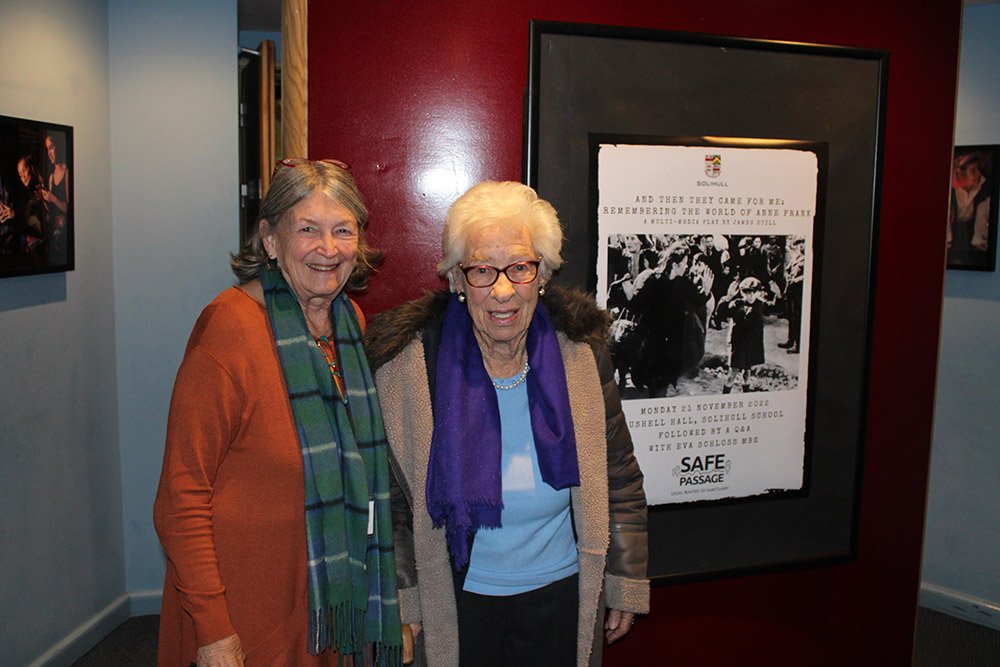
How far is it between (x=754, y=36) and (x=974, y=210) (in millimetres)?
2041

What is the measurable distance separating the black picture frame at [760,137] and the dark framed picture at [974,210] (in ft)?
5.36

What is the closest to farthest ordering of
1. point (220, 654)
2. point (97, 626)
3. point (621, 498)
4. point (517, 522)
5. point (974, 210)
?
point (220, 654) < point (517, 522) < point (621, 498) < point (97, 626) < point (974, 210)

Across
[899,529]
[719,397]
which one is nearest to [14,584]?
[719,397]

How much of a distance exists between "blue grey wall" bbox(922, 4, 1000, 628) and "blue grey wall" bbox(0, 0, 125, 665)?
3553 mm

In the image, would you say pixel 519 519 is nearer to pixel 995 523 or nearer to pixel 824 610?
pixel 824 610

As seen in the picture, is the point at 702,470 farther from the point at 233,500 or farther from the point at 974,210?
the point at 974,210

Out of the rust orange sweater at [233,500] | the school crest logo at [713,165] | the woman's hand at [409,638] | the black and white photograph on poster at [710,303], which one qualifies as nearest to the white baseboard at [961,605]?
the black and white photograph on poster at [710,303]

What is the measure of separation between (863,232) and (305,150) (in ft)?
4.79

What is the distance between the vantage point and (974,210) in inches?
139

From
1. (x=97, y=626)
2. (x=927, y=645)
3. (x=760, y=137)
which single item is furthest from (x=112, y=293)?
(x=927, y=645)

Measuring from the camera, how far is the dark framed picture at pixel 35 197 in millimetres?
2529

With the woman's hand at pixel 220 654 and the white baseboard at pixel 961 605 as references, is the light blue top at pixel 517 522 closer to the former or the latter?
the woman's hand at pixel 220 654

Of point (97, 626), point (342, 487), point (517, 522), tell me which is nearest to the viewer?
point (342, 487)

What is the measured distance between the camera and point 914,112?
2.23m
